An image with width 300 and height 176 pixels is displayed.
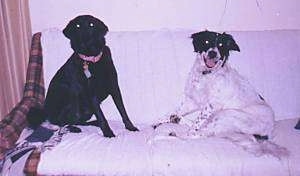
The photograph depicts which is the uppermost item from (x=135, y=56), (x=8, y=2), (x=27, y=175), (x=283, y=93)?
(x=8, y=2)

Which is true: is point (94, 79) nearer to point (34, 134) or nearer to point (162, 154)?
point (34, 134)

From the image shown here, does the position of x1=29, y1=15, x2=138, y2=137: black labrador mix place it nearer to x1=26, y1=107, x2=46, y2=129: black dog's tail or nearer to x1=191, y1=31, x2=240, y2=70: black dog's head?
x1=26, y1=107, x2=46, y2=129: black dog's tail

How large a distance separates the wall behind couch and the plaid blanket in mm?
299

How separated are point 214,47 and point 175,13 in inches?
28.0

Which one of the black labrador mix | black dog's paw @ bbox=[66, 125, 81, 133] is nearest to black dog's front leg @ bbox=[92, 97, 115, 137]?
the black labrador mix

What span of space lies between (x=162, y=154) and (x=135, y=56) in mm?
1021

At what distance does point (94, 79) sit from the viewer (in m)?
2.81

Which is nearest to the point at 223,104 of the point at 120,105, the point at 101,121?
the point at 120,105

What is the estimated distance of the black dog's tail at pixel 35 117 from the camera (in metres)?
2.72

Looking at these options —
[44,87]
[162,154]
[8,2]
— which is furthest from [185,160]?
[8,2]

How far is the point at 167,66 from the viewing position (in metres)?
3.14

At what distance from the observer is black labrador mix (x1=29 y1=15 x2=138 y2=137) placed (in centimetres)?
277

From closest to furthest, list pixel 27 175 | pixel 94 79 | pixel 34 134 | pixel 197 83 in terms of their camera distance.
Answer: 1. pixel 27 175
2. pixel 34 134
3. pixel 94 79
4. pixel 197 83

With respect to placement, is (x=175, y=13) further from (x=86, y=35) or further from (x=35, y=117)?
(x=35, y=117)
